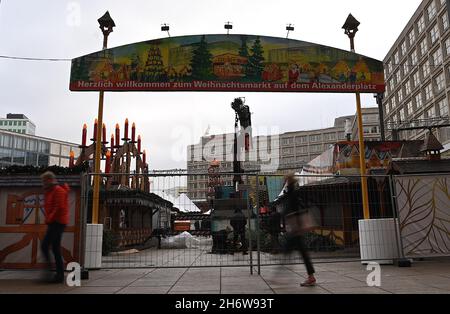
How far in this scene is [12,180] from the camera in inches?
329

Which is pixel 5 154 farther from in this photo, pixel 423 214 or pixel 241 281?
pixel 423 214

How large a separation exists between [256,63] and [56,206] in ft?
20.1

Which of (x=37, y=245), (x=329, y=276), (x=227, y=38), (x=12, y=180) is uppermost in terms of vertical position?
(x=227, y=38)

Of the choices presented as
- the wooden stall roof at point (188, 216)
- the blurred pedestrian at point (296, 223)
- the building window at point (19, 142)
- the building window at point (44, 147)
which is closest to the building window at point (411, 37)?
the wooden stall roof at point (188, 216)

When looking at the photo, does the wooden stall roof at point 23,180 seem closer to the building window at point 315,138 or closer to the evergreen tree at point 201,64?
the evergreen tree at point 201,64

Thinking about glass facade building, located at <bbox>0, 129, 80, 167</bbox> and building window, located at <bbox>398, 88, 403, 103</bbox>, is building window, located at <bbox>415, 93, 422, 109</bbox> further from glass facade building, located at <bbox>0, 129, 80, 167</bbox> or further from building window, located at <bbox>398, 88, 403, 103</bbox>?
glass facade building, located at <bbox>0, 129, 80, 167</bbox>

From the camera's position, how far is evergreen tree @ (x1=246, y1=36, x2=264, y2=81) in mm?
10031

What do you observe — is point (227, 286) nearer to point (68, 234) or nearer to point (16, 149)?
point (68, 234)

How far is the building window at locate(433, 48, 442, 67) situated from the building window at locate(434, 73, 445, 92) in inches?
69.6

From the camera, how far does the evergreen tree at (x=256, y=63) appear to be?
10031mm
